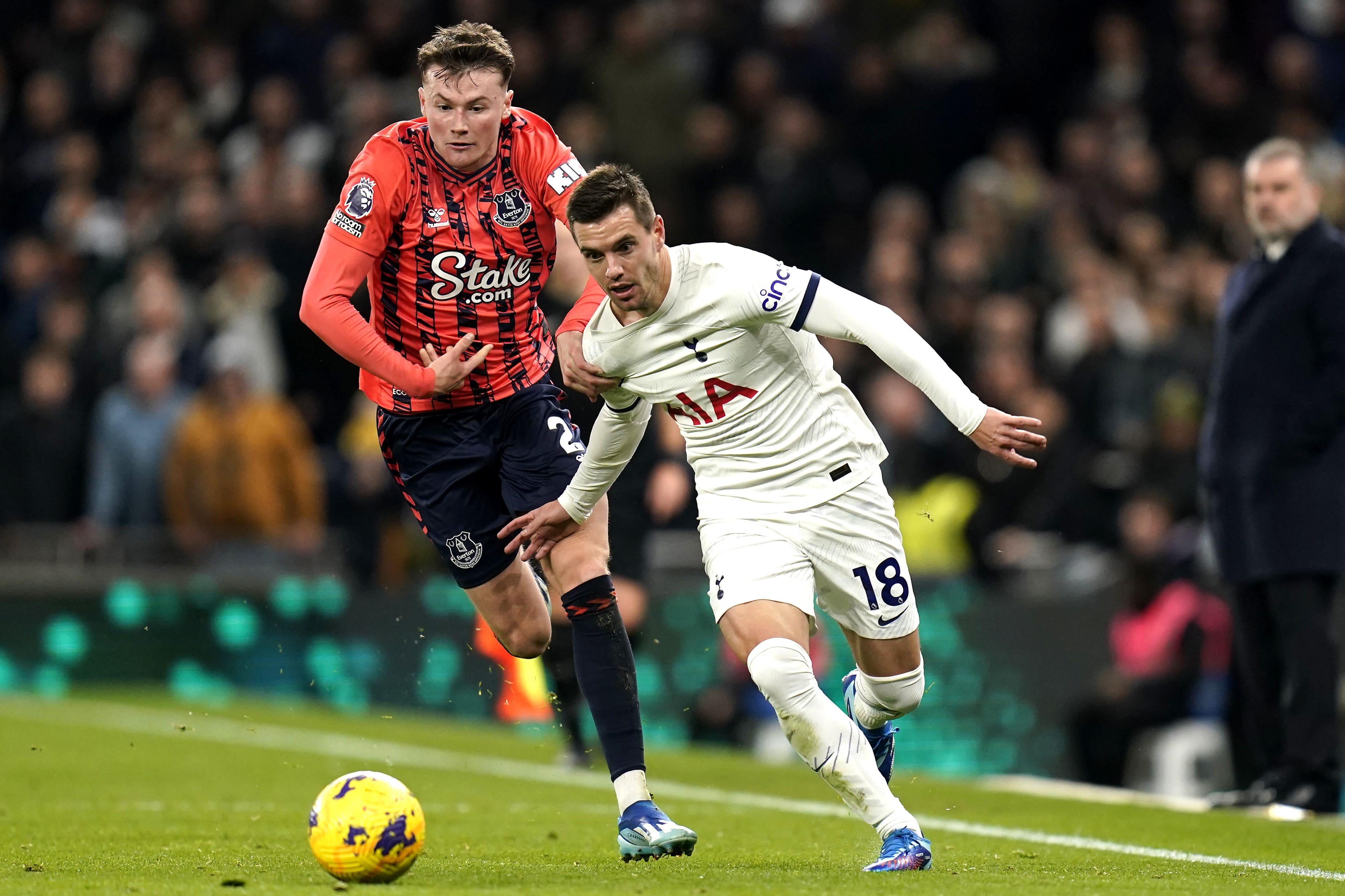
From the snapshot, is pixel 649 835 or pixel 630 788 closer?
pixel 649 835

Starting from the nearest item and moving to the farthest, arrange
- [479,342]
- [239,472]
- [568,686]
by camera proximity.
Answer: [479,342]
[568,686]
[239,472]

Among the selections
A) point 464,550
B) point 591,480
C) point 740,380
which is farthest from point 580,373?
point 464,550

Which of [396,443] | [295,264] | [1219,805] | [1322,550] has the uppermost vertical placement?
[295,264]

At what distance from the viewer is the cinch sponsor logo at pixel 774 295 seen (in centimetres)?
614

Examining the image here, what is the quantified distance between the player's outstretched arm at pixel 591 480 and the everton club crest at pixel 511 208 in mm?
790

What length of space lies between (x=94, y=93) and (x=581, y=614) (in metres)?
13.6

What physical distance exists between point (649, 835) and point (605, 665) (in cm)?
63

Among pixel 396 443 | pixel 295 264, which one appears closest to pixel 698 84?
pixel 295 264

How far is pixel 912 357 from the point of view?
604 cm

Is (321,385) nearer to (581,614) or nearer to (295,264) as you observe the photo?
(295,264)

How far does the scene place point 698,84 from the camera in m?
17.0

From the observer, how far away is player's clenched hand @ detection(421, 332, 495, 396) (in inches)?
Answer: 258

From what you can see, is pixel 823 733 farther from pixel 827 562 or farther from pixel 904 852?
pixel 827 562

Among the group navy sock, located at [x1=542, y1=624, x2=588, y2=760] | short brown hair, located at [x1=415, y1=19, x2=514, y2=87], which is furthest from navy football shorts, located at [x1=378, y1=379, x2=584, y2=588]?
navy sock, located at [x1=542, y1=624, x2=588, y2=760]
